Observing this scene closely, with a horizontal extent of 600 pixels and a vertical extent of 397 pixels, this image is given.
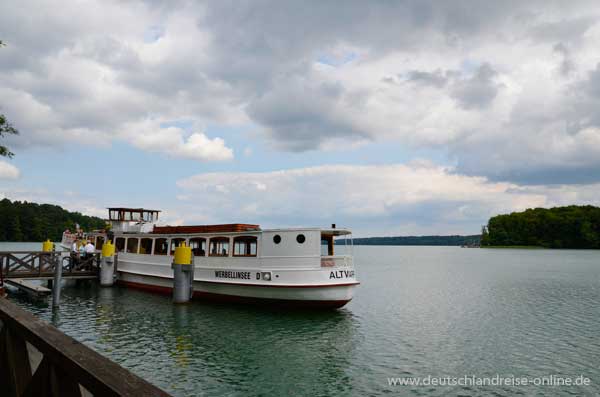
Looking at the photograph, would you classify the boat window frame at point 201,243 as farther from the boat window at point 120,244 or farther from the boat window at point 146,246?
the boat window at point 120,244

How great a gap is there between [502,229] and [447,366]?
16677 centimetres

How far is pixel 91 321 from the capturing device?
18844 millimetres

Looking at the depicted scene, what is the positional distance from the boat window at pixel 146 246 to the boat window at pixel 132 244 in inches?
17.0

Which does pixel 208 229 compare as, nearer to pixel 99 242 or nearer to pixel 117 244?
pixel 117 244

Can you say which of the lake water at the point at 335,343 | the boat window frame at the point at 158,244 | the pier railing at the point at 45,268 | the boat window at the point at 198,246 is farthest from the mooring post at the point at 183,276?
the pier railing at the point at 45,268

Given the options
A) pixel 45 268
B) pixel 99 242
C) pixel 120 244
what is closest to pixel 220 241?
pixel 120 244

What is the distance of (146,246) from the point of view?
28578 millimetres

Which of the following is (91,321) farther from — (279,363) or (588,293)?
(588,293)

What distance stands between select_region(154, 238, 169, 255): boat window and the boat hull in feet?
14.6

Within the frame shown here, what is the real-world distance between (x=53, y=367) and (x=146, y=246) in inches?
1071

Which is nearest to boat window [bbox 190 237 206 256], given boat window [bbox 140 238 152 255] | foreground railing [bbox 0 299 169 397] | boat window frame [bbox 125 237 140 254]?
boat window [bbox 140 238 152 255]

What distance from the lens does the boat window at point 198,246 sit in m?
25.1

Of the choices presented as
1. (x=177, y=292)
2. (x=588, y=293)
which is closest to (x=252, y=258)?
(x=177, y=292)

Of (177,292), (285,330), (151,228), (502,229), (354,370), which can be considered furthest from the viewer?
(502,229)
